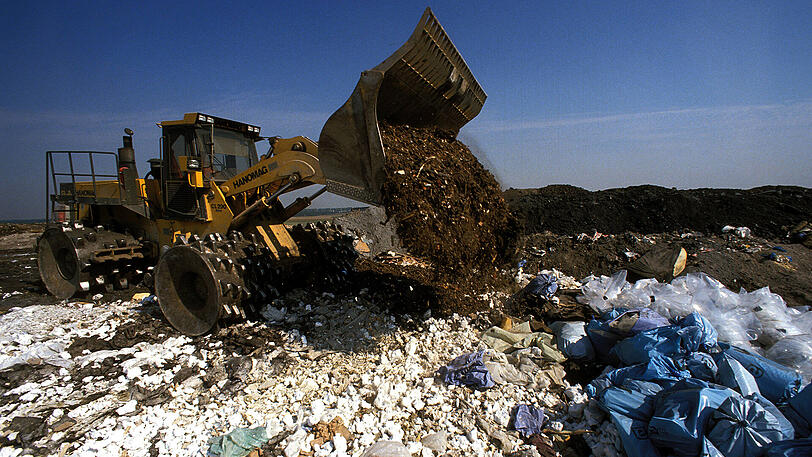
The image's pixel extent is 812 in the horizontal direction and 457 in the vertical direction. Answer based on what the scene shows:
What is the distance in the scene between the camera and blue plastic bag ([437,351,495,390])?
3322 mm

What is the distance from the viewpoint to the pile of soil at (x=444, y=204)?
3.56 metres

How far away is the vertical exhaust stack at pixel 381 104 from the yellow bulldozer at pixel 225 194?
0.01 metres

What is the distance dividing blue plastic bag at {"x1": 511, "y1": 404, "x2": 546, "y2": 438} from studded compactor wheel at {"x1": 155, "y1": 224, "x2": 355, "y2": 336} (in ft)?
9.68

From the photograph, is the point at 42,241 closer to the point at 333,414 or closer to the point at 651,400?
the point at 333,414

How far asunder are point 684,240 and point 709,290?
4086 mm

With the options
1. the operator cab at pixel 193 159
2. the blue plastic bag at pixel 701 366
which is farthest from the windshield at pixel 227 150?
the blue plastic bag at pixel 701 366

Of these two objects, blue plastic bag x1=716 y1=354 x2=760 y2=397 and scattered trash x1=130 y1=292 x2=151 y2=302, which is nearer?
blue plastic bag x1=716 y1=354 x2=760 y2=397

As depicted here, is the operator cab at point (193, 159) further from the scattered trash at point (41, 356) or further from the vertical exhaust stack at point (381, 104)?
the vertical exhaust stack at point (381, 104)

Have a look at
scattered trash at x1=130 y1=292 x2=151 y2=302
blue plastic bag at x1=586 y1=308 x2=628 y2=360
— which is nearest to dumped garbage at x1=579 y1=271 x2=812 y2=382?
blue plastic bag at x1=586 y1=308 x2=628 y2=360

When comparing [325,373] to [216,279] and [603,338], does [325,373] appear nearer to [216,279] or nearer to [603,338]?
[216,279]

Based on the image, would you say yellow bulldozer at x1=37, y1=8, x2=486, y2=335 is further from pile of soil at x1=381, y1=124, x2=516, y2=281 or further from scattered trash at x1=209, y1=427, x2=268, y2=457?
scattered trash at x1=209, y1=427, x2=268, y2=457

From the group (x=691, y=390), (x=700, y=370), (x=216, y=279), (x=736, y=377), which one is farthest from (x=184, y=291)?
(x=736, y=377)

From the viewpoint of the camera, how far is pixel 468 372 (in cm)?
340

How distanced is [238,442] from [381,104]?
3.17 meters
